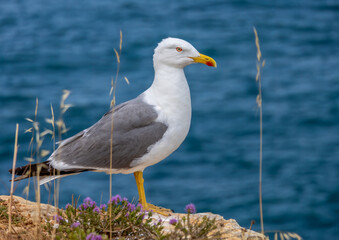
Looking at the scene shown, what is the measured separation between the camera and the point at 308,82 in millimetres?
22000

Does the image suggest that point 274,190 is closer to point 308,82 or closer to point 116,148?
point 308,82

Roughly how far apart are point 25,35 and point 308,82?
11911 millimetres

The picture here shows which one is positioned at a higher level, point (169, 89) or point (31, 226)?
point (169, 89)

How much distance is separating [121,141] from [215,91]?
15.9 m

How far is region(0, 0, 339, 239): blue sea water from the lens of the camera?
1655 centimetres

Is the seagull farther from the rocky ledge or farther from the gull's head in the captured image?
the rocky ledge

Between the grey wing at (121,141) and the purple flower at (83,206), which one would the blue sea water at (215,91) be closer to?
the grey wing at (121,141)

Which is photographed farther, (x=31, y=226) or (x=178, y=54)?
(x=178, y=54)

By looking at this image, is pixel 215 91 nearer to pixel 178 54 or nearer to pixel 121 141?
pixel 178 54

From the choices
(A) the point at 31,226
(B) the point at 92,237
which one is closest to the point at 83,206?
(A) the point at 31,226

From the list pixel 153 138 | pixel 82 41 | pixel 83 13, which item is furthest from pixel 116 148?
pixel 83 13

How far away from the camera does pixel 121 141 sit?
5.62m

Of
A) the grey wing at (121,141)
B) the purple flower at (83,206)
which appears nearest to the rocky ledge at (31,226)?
the purple flower at (83,206)

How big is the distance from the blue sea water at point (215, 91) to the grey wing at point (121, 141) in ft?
27.6
